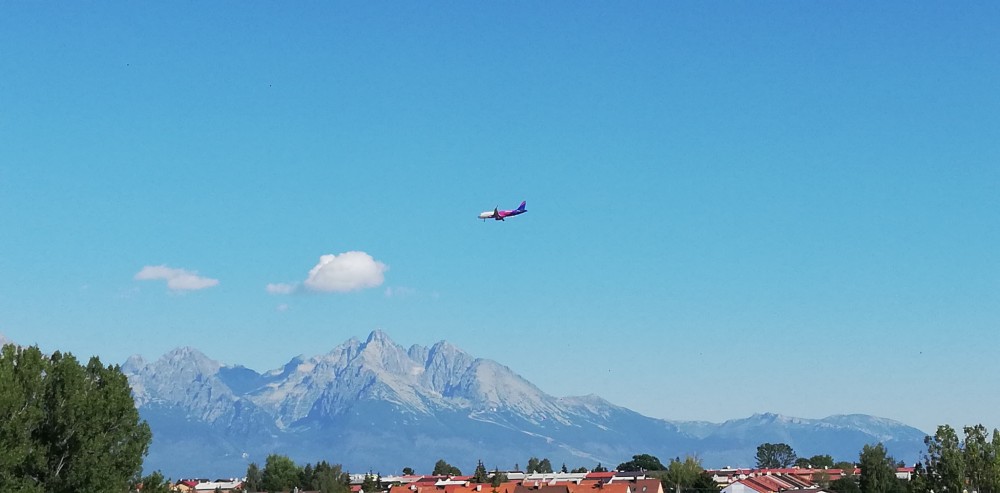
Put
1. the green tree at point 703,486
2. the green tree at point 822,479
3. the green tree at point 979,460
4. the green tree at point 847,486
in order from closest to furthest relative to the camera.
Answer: the green tree at point 979,460, the green tree at point 847,486, the green tree at point 703,486, the green tree at point 822,479

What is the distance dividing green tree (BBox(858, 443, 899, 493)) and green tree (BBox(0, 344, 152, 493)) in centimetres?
10316

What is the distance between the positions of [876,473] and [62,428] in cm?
11023

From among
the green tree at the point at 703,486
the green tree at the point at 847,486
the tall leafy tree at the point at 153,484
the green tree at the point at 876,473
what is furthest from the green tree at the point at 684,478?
the tall leafy tree at the point at 153,484

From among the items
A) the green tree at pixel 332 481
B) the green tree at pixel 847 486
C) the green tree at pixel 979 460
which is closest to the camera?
the green tree at pixel 979 460

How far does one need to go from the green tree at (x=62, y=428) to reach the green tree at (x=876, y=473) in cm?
10316

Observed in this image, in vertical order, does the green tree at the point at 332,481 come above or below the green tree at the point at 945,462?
above

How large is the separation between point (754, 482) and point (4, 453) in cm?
13685

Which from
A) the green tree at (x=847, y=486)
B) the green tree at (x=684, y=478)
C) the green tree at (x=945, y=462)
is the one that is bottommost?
the green tree at (x=945, y=462)

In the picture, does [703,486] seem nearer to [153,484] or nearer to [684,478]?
[684,478]

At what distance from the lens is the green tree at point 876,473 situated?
491ft

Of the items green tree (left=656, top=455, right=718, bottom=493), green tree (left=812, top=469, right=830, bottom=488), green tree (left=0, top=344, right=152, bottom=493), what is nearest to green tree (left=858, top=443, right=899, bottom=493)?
green tree (left=812, top=469, right=830, bottom=488)

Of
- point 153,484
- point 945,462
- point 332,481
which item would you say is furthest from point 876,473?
point 153,484

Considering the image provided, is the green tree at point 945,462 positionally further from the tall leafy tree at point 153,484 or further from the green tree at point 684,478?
the green tree at point 684,478

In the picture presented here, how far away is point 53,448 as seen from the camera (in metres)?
63.2
